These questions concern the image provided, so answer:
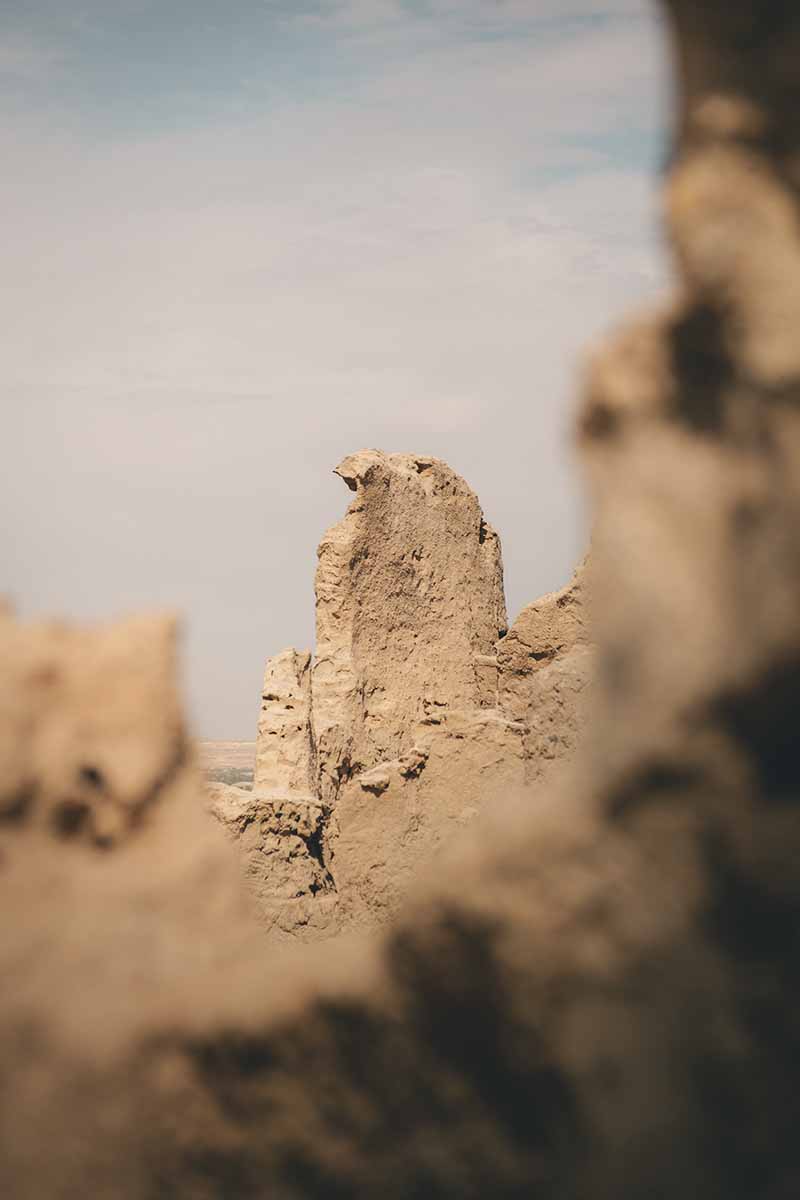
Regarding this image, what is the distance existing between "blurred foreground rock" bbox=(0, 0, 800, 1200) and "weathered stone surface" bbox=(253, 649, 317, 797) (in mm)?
5715

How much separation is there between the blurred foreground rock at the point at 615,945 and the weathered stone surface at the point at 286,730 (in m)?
5.72

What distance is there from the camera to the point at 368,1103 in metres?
2.07

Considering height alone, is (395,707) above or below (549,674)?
above

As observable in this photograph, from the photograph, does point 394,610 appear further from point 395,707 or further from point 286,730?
point 286,730

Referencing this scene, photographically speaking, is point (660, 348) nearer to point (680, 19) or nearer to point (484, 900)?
point (680, 19)

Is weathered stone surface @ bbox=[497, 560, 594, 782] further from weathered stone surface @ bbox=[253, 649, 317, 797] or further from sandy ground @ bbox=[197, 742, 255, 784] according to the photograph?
sandy ground @ bbox=[197, 742, 255, 784]

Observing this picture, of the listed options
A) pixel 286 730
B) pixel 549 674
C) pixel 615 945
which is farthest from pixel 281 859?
pixel 615 945

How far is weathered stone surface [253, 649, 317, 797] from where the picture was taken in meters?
8.10

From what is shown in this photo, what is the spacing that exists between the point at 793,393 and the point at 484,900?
869 millimetres

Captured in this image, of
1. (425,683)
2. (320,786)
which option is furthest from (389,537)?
(320,786)

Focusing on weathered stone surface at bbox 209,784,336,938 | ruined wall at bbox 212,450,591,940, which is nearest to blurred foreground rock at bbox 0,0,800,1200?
ruined wall at bbox 212,450,591,940

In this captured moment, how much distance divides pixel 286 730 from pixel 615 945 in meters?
6.63

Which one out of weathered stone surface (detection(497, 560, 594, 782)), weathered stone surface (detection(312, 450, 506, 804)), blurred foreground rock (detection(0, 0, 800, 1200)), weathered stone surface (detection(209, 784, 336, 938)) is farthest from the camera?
weathered stone surface (detection(312, 450, 506, 804))

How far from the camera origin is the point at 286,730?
8.33 metres
